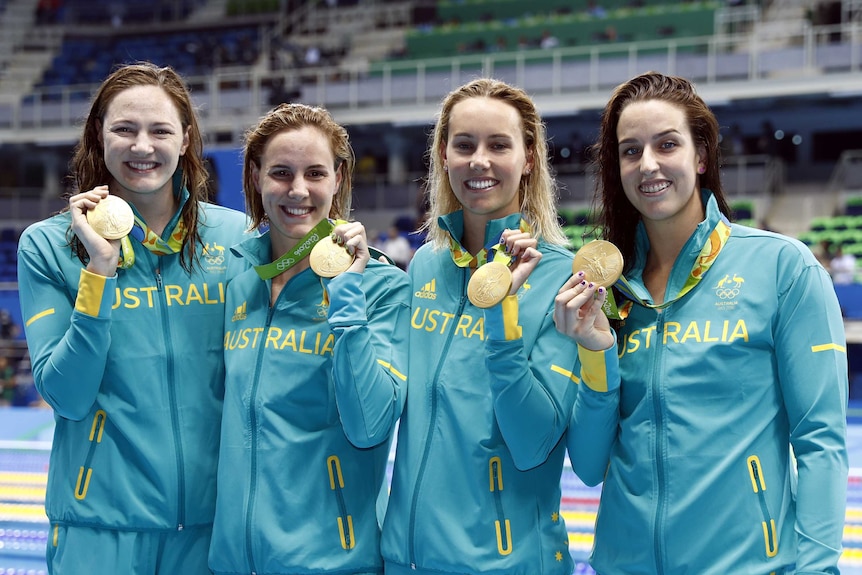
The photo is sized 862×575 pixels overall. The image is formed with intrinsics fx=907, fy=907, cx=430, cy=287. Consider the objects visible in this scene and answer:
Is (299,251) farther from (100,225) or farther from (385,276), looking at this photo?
(100,225)

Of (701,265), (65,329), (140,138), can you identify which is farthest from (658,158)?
(65,329)

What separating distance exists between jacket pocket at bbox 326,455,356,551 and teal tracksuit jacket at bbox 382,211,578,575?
9cm

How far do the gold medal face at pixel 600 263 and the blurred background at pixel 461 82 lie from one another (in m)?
7.60

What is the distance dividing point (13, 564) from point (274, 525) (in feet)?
10.3

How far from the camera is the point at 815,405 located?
210 cm

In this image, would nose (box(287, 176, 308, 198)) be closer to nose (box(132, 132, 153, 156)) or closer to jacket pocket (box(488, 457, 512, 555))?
nose (box(132, 132, 153, 156))

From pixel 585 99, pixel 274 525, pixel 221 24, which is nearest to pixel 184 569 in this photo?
pixel 274 525

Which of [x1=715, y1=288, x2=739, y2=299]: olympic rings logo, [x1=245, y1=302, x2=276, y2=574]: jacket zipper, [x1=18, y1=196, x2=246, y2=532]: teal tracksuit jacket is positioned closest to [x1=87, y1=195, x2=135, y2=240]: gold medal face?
[x1=18, y1=196, x2=246, y2=532]: teal tracksuit jacket

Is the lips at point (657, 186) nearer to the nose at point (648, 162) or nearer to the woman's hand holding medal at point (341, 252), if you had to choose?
the nose at point (648, 162)

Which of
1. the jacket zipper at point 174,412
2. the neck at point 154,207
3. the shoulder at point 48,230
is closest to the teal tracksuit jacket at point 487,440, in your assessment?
the jacket zipper at point 174,412

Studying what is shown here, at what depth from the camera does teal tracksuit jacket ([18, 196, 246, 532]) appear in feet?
8.20

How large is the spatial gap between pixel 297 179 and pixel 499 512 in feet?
3.45

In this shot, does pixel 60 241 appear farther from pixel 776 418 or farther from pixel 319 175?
pixel 776 418

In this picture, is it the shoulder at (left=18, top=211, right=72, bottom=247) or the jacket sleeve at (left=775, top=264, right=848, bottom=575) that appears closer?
the jacket sleeve at (left=775, top=264, right=848, bottom=575)
